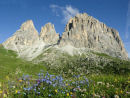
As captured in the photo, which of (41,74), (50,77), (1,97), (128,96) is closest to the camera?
(128,96)

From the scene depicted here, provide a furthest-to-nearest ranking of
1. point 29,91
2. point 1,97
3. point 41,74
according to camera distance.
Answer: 1. point 41,74
2. point 29,91
3. point 1,97

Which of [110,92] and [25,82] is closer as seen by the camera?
[110,92]

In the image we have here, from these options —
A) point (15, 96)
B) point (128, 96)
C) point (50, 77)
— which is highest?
point (50, 77)

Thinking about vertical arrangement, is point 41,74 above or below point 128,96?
above

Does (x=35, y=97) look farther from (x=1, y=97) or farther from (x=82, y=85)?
(x=82, y=85)

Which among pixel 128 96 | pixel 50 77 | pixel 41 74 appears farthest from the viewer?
pixel 41 74

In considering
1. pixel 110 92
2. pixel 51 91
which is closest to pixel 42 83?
pixel 51 91

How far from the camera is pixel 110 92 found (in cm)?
448

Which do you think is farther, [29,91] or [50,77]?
[50,77]

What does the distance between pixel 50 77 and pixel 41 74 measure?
0.62 metres

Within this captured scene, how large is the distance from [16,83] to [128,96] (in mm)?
5130

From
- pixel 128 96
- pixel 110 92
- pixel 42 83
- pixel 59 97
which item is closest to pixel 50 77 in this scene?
pixel 42 83

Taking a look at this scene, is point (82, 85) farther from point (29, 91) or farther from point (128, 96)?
point (29, 91)

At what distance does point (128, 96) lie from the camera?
4008 millimetres
